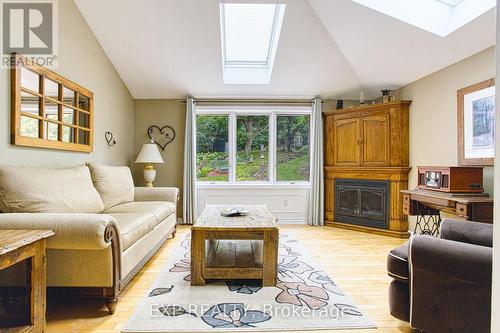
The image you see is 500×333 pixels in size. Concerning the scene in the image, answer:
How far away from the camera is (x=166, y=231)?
3.37 metres

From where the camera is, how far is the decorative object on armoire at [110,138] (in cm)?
394

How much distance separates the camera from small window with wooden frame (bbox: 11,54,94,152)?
234 cm

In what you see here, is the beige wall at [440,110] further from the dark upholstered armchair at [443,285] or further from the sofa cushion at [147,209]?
the sofa cushion at [147,209]

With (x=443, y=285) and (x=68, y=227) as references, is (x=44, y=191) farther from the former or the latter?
(x=443, y=285)

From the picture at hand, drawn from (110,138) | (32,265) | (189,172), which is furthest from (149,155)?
(32,265)

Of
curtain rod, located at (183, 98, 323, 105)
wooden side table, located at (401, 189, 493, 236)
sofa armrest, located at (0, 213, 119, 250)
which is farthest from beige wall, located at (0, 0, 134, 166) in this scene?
wooden side table, located at (401, 189, 493, 236)

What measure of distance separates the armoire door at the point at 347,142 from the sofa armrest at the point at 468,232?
7.98 feet

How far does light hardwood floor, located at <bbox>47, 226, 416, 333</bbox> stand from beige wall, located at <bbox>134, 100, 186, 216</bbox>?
3.43ft

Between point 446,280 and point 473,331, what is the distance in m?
0.26

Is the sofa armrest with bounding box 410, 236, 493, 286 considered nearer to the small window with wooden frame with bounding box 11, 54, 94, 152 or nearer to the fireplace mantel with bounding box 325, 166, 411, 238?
the fireplace mantel with bounding box 325, 166, 411, 238

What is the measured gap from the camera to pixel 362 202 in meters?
4.32

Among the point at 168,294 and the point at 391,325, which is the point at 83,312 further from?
the point at 391,325

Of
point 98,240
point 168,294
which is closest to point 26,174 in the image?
point 98,240

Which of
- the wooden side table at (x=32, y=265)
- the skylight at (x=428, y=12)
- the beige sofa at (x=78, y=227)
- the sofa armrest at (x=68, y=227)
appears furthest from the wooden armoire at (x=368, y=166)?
the wooden side table at (x=32, y=265)
